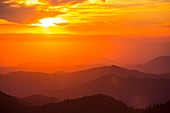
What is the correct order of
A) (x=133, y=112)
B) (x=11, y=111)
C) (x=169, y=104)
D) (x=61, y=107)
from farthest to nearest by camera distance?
(x=11, y=111) → (x=61, y=107) → (x=133, y=112) → (x=169, y=104)

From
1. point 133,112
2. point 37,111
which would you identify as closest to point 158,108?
point 133,112

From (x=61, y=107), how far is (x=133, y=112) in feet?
115

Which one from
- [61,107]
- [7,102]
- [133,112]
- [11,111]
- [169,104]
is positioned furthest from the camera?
[7,102]

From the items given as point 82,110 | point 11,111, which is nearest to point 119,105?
point 82,110

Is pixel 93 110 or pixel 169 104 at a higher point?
pixel 169 104

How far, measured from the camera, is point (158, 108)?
129 metres

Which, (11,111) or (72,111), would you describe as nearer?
(72,111)

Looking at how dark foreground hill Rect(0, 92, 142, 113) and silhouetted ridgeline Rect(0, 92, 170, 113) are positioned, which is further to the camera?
dark foreground hill Rect(0, 92, 142, 113)

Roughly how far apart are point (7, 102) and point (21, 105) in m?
8.13

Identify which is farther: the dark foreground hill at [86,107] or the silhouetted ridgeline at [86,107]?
the dark foreground hill at [86,107]

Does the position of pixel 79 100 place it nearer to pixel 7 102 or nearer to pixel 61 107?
pixel 61 107

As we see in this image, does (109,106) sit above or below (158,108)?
below

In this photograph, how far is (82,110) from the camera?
157750 mm

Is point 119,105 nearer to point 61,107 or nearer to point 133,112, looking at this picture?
point 133,112
